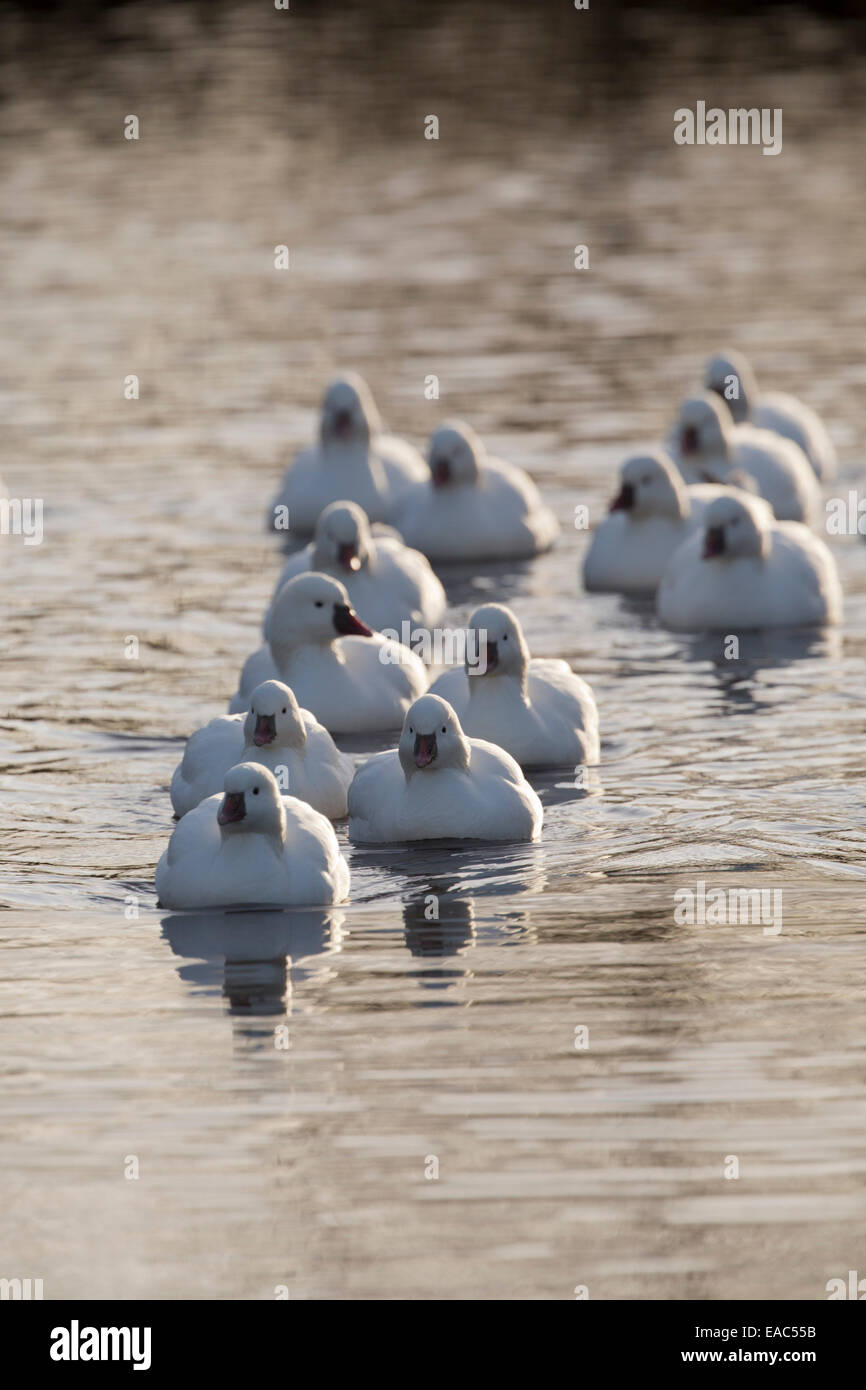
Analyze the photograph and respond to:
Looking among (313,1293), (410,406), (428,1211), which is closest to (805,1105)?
(428,1211)

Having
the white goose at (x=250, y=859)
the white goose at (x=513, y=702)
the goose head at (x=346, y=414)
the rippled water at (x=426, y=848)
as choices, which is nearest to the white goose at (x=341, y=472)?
the goose head at (x=346, y=414)

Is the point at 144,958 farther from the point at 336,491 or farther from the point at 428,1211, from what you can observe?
the point at 336,491

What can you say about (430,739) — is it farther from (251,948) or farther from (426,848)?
(251,948)

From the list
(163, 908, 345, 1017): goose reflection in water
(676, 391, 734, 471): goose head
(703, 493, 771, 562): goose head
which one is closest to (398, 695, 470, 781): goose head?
(163, 908, 345, 1017): goose reflection in water

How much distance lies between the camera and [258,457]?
24.4 m

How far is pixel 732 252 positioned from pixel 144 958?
2400cm

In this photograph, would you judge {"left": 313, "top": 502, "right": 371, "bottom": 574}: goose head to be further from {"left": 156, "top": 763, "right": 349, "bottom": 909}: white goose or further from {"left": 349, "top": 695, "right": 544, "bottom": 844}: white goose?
{"left": 156, "top": 763, "right": 349, "bottom": 909}: white goose

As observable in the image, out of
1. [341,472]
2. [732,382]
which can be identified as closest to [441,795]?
[341,472]

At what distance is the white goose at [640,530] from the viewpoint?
19766 mm

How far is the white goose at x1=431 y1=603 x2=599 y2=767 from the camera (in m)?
14.4

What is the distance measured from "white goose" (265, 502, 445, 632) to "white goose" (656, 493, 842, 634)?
1.88m

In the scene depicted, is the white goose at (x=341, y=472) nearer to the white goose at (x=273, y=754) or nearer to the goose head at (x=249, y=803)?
the white goose at (x=273, y=754)

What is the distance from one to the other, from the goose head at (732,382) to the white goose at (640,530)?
3476 millimetres

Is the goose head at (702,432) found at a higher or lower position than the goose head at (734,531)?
higher
